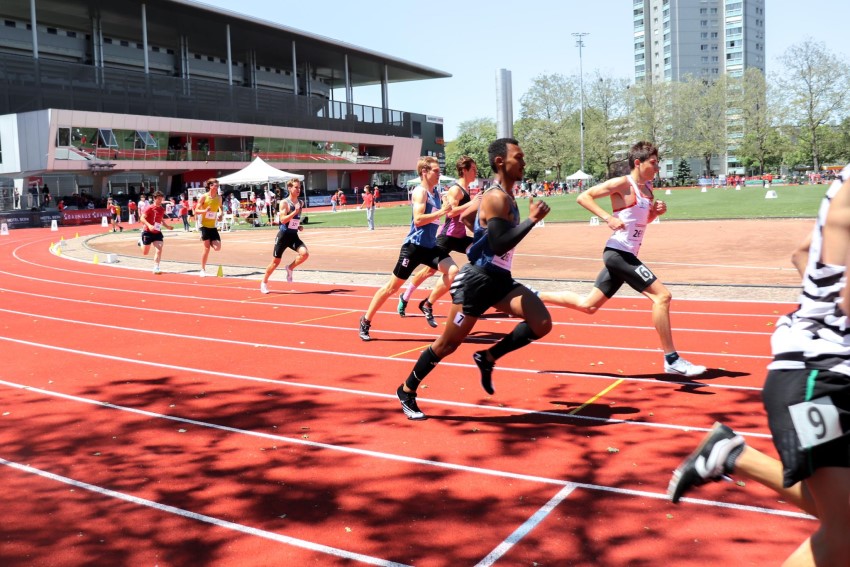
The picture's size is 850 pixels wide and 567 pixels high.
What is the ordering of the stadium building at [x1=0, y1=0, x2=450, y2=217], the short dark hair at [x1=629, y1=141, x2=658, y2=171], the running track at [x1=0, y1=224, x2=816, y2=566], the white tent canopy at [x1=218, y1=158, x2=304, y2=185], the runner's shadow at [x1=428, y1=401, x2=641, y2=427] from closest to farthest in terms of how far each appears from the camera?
the running track at [x1=0, y1=224, x2=816, y2=566] → the runner's shadow at [x1=428, y1=401, x2=641, y2=427] → the short dark hair at [x1=629, y1=141, x2=658, y2=171] → the white tent canopy at [x1=218, y1=158, x2=304, y2=185] → the stadium building at [x1=0, y1=0, x2=450, y2=217]

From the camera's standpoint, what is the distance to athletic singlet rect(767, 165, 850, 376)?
277 cm

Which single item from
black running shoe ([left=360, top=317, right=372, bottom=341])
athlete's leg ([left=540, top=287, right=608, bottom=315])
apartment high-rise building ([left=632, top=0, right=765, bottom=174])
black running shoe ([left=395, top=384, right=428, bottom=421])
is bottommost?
black running shoe ([left=395, top=384, right=428, bottom=421])

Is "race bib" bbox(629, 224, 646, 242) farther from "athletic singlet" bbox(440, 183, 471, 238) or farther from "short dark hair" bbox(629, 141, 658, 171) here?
"athletic singlet" bbox(440, 183, 471, 238)

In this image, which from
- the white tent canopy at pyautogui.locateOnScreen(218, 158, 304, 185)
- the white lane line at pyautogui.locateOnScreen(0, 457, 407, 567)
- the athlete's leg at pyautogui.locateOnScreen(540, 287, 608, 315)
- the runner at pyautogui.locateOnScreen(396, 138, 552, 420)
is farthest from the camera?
the white tent canopy at pyautogui.locateOnScreen(218, 158, 304, 185)

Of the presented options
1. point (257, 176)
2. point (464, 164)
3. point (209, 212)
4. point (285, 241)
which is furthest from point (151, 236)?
point (257, 176)

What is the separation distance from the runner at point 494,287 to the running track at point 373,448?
24.0 inches

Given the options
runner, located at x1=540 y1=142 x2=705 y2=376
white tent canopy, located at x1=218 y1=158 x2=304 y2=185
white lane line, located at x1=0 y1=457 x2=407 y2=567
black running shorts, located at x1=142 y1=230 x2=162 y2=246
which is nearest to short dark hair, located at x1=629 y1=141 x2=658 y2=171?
runner, located at x1=540 y1=142 x2=705 y2=376

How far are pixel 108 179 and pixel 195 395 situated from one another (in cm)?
5695

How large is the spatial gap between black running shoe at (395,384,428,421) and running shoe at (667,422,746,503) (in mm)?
3254

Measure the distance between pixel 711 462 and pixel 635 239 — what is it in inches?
177

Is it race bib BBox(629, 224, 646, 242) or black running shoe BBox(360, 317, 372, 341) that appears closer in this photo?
race bib BBox(629, 224, 646, 242)

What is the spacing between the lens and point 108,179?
59.5 metres

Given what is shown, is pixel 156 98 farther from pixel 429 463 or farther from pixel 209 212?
pixel 429 463

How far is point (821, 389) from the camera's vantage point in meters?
2.75
